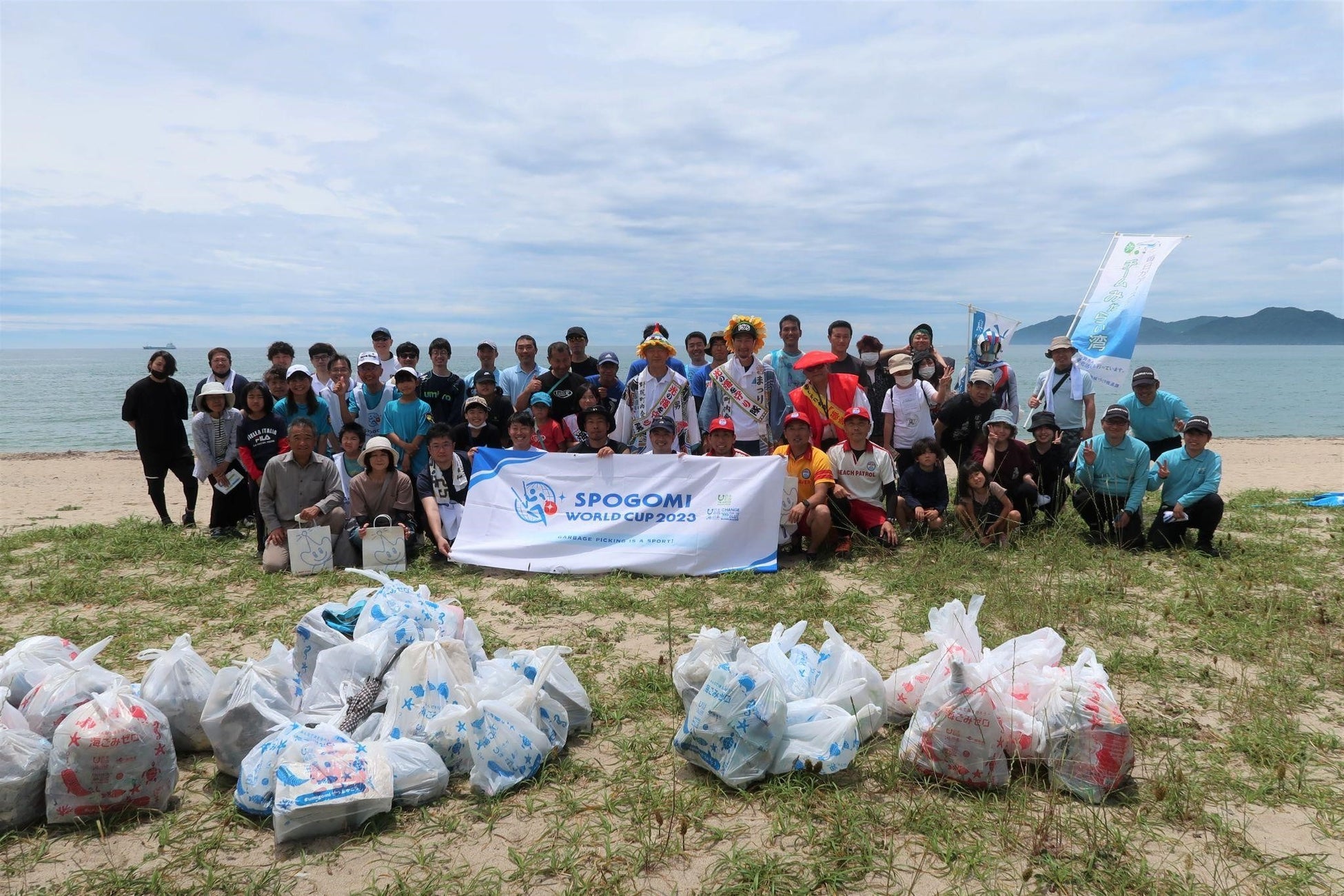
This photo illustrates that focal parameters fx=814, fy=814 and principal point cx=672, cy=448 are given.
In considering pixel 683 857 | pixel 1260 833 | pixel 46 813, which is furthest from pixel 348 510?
pixel 1260 833

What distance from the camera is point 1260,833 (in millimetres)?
2992

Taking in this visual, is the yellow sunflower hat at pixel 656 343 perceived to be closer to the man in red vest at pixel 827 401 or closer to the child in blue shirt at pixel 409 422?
the man in red vest at pixel 827 401

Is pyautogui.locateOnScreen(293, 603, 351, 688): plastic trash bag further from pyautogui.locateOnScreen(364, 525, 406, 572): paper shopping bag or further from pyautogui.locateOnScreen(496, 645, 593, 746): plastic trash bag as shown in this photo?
pyautogui.locateOnScreen(364, 525, 406, 572): paper shopping bag

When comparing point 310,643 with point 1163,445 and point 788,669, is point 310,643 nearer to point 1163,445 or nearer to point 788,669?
point 788,669

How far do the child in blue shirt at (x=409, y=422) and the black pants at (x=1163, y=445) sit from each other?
6913mm

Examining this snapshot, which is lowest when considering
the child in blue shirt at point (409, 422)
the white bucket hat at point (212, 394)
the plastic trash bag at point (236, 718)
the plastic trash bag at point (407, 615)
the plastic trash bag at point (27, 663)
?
the plastic trash bag at point (236, 718)

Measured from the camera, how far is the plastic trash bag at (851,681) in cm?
356

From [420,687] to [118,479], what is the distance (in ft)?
45.3

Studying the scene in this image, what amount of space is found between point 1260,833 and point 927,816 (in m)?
1.20

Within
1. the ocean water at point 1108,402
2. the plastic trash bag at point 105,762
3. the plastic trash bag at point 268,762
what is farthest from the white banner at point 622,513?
the ocean water at point 1108,402

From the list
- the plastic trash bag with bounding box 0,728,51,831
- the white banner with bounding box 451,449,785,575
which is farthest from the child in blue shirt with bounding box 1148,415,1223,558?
the plastic trash bag with bounding box 0,728,51,831

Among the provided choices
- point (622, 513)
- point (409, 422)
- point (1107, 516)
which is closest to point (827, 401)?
point (622, 513)

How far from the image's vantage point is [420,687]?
11.5 feet

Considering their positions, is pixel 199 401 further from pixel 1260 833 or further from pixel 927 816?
pixel 1260 833
